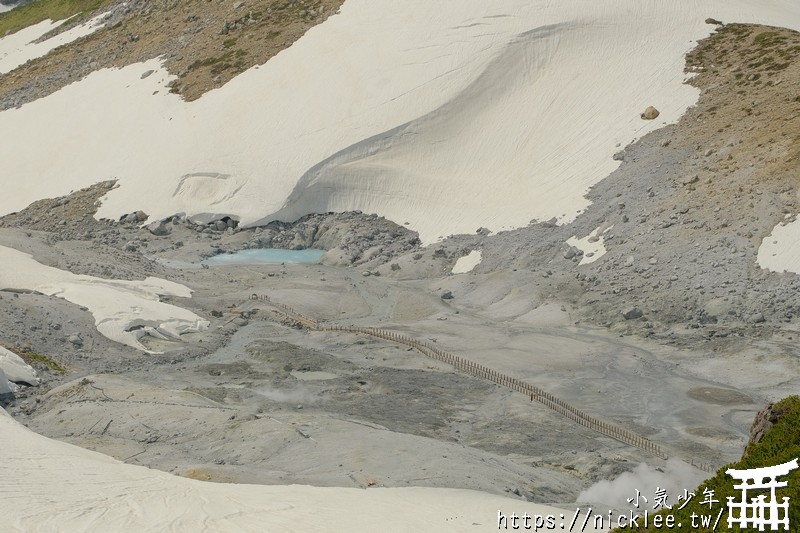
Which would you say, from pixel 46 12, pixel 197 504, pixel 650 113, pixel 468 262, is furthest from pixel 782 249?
pixel 46 12

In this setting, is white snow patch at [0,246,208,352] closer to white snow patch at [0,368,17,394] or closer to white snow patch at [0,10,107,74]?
white snow patch at [0,368,17,394]

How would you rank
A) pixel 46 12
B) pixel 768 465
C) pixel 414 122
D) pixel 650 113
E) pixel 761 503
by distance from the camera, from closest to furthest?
pixel 761 503
pixel 768 465
pixel 650 113
pixel 414 122
pixel 46 12

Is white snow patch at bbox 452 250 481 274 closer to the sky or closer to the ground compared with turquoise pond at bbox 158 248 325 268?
closer to the ground

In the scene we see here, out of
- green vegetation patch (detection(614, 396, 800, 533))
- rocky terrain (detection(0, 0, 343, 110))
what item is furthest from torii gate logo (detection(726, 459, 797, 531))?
rocky terrain (detection(0, 0, 343, 110))

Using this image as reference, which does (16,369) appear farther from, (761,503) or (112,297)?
(761,503)

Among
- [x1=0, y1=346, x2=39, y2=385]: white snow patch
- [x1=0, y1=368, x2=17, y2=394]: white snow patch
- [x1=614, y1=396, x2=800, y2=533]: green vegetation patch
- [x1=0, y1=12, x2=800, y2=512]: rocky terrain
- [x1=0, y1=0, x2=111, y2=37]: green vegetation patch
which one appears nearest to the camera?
[x1=614, y1=396, x2=800, y2=533]: green vegetation patch

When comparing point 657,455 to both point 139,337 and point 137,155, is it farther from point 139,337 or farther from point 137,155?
point 137,155

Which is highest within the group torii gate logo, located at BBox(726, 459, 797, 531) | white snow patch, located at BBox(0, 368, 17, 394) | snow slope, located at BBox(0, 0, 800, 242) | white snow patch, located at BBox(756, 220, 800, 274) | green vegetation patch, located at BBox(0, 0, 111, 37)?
green vegetation patch, located at BBox(0, 0, 111, 37)

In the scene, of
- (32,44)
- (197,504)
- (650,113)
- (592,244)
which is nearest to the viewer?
(197,504)
